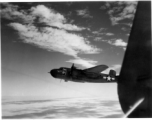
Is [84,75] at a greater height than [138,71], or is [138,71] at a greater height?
[84,75]

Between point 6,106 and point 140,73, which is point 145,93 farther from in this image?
point 6,106

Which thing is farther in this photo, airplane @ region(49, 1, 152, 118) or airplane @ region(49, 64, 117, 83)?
airplane @ region(49, 64, 117, 83)

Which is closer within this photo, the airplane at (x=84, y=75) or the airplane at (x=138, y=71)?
the airplane at (x=138, y=71)

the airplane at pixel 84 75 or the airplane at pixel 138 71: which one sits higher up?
the airplane at pixel 84 75

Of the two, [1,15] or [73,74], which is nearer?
[1,15]

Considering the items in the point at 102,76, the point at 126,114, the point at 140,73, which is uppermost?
the point at 102,76

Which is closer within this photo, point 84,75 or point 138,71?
point 138,71

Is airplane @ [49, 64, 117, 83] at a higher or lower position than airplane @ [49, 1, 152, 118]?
higher

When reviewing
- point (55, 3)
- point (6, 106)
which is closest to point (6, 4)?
point (55, 3)
